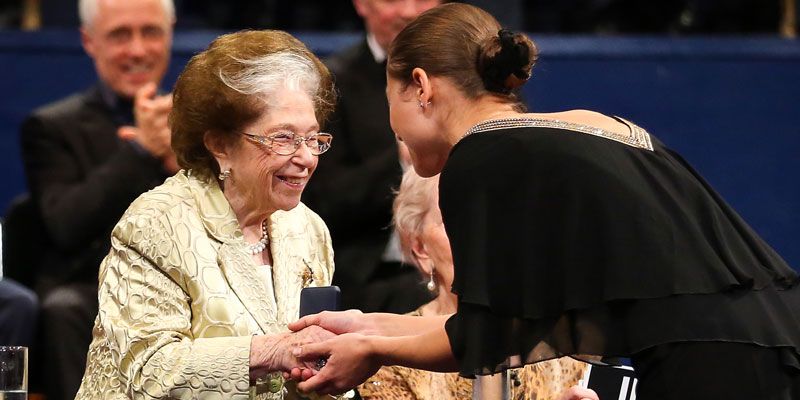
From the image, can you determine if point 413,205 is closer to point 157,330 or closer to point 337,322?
point 337,322

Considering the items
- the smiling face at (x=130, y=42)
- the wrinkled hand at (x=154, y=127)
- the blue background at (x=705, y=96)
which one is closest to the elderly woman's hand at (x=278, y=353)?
→ the wrinkled hand at (x=154, y=127)

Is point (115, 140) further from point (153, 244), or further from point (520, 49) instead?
point (520, 49)

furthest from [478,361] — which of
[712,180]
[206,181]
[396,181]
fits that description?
[712,180]

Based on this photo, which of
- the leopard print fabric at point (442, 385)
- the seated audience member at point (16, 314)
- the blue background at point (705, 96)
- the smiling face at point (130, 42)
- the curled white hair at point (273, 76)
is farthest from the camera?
the blue background at point (705, 96)

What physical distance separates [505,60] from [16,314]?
6.75 ft

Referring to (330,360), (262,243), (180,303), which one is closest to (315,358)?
(330,360)

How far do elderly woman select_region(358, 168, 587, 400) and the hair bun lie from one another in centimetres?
68

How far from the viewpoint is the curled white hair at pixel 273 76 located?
9.58 feet

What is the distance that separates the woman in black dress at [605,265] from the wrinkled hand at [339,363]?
0.22 metres

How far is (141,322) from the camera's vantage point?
109 inches

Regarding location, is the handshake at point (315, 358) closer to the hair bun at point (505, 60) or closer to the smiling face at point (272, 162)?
the smiling face at point (272, 162)

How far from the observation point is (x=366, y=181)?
4.29m

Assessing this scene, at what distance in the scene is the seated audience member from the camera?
405 cm

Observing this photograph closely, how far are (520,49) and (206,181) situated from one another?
0.81 meters
